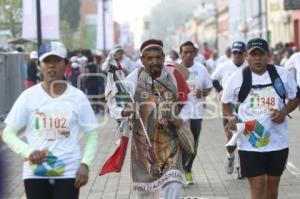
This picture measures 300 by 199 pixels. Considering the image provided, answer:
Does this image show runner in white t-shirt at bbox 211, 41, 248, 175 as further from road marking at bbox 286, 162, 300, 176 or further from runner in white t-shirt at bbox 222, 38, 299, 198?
runner in white t-shirt at bbox 222, 38, 299, 198

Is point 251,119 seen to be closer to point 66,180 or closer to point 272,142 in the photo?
point 272,142

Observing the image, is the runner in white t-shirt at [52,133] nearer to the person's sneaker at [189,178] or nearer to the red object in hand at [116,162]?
the red object in hand at [116,162]

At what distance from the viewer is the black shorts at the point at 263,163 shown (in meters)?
8.02

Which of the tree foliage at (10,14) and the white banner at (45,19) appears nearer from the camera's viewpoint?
the white banner at (45,19)

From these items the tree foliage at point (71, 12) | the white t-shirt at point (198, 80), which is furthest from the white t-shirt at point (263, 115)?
the tree foliage at point (71, 12)

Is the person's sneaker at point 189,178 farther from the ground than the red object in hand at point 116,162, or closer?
closer

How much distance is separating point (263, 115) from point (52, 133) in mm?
2427

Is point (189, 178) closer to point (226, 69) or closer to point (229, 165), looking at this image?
point (229, 165)

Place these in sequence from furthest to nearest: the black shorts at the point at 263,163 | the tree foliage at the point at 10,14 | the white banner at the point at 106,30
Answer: the tree foliage at the point at 10,14 < the white banner at the point at 106,30 < the black shorts at the point at 263,163

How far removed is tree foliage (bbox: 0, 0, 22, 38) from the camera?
5166cm

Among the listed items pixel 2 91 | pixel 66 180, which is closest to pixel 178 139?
pixel 66 180

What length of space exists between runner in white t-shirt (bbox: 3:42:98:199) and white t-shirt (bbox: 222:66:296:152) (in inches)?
80.9

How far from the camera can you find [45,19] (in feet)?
75.7

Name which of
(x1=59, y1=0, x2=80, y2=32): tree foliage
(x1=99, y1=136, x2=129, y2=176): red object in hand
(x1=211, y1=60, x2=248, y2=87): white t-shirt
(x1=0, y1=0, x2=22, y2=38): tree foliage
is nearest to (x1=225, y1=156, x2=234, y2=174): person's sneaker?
(x1=211, y1=60, x2=248, y2=87): white t-shirt
